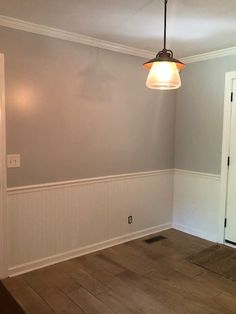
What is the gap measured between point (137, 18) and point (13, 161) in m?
1.83

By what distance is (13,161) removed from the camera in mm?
2824

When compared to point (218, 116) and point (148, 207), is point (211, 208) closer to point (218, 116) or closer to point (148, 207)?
point (148, 207)

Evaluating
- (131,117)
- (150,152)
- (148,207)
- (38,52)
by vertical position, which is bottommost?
(148,207)

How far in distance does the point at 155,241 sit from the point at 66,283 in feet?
4.93

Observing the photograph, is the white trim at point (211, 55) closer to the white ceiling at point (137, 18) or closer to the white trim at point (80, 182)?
the white ceiling at point (137, 18)

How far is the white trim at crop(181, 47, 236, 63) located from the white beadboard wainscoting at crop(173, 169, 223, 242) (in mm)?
1574

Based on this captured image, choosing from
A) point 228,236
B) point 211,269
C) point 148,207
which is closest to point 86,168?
point 148,207

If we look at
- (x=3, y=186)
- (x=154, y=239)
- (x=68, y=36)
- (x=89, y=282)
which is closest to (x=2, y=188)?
(x=3, y=186)

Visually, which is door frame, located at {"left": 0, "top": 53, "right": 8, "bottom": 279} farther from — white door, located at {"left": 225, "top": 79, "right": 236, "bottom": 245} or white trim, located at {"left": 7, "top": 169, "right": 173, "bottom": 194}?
white door, located at {"left": 225, "top": 79, "right": 236, "bottom": 245}

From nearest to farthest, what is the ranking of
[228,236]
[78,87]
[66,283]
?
1. [66,283]
2. [78,87]
3. [228,236]

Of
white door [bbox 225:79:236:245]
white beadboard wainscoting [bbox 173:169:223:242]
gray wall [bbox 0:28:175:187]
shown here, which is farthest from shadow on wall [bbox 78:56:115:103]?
white beadboard wainscoting [bbox 173:169:223:242]

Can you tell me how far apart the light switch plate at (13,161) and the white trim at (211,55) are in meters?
2.68

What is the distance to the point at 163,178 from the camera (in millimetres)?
4254

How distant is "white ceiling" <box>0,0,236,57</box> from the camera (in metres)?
2.35
